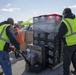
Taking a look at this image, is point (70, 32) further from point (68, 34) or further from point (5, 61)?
point (5, 61)

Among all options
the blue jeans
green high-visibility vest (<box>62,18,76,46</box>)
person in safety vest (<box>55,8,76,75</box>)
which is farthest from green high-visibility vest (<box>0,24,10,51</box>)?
green high-visibility vest (<box>62,18,76,46</box>)

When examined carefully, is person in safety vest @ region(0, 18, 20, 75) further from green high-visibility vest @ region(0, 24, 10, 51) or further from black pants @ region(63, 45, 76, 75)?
black pants @ region(63, 45, 76, 75)

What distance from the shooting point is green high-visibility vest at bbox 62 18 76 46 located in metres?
4.81

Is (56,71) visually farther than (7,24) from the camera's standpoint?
Yes

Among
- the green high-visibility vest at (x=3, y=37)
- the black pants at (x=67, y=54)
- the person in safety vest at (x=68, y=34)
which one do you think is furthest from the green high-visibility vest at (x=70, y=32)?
the green high-visibility vest at (x=3, y=37)

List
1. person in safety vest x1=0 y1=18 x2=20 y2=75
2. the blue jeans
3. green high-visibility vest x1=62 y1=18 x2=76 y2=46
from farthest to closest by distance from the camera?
1. green high-visibility vest x1=62 y1=18 x2=76 y2=46
2. the blue jeans
3. person in safety vest x1=0 y1=18 x2=20 y2=75

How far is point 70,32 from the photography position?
4.86 meters

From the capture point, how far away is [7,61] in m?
4.56

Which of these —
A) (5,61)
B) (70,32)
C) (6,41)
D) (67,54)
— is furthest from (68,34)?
(5,61)

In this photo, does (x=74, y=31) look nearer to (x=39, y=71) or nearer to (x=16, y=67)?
(x=39, y=71)

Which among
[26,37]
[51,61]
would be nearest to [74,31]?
[51,61]

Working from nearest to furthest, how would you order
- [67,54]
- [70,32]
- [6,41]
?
1. [6,41]
2. [70,32]
3. [67,54]

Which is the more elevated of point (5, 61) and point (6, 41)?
point (6, 41)

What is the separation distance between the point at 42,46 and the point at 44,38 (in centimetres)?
35
